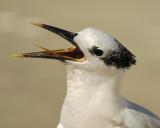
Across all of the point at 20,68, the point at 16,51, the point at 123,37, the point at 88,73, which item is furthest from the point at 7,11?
the point at 88,73

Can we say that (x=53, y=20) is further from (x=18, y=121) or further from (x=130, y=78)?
(x=18, y=121)

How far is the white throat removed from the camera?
151 centimetres

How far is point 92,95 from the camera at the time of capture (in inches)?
60.8

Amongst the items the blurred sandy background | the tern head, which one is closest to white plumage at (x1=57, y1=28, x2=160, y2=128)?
the tern head

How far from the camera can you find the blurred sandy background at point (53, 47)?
10.4ft

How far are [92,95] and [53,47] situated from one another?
96.0 inches

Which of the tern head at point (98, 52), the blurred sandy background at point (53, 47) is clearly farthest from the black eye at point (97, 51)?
the blurred sandy background at point (53, 47)

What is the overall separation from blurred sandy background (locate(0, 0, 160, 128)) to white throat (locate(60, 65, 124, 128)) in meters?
1.46

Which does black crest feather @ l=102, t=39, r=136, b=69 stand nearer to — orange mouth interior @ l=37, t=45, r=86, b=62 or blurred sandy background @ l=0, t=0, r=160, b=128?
orange mouth interior @ l=37, t=45, r=86, b=62

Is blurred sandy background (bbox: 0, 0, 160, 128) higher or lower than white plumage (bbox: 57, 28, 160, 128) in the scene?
lower

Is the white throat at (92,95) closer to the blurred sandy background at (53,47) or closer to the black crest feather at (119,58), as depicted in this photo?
the black crest feather at (119,58)

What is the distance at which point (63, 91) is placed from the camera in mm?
3342

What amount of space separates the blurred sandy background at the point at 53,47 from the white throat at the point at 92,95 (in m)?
1.46

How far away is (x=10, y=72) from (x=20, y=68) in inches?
4.7
